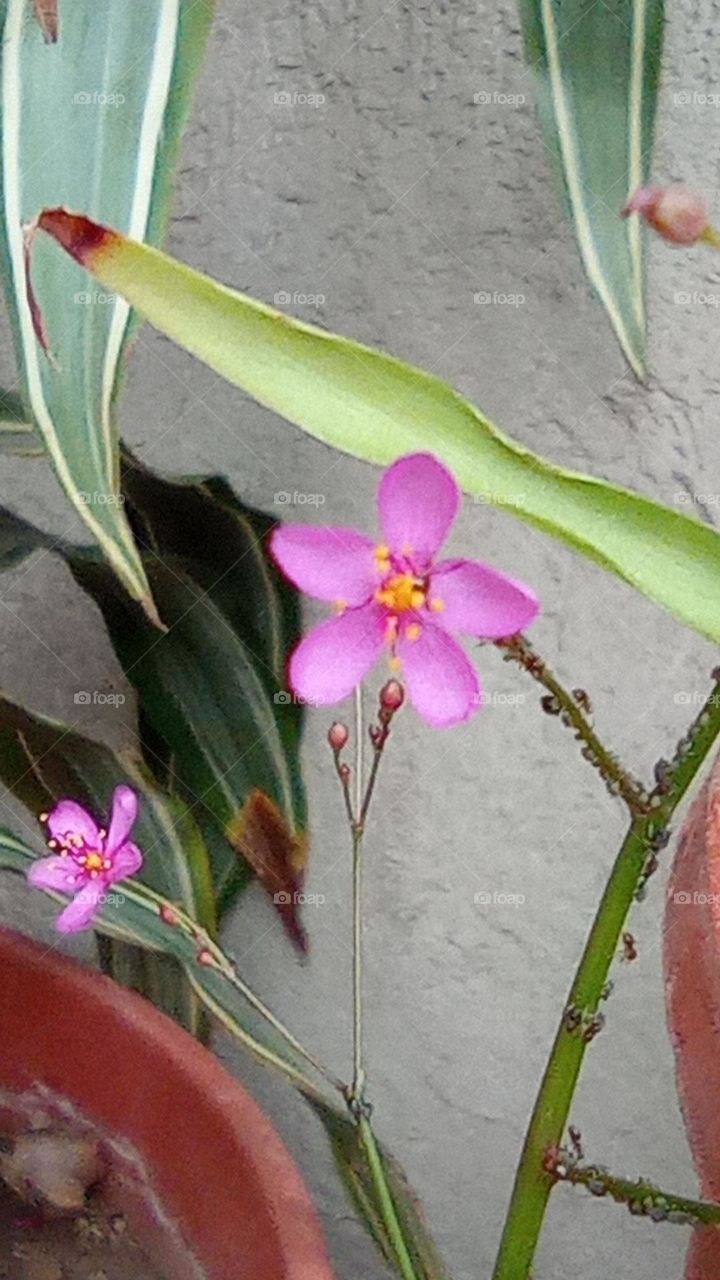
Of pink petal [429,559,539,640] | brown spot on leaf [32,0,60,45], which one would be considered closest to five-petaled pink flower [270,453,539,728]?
pink petal [429,559,539,640]

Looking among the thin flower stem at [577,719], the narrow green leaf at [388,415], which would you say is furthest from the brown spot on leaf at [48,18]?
the thin flower stem at [577,719]

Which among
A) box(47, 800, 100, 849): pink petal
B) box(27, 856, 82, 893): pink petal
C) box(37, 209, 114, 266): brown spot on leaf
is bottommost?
box(27, 856, 82, 893): pink petal

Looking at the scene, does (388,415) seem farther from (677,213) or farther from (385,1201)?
(385,1201)

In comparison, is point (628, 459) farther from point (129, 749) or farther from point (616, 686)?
point (129, 749)

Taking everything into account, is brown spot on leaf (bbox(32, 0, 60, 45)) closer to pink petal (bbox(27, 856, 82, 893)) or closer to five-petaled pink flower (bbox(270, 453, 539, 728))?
five-petaled pink flower (bbox(270, 453, 539, 728))

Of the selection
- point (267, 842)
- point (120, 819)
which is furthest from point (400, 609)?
point (267, 842)

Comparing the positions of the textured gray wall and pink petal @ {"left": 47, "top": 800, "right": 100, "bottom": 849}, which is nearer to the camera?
pink petal @ {"left": 47, "top": 800, "right": 100, "bottom": 849}

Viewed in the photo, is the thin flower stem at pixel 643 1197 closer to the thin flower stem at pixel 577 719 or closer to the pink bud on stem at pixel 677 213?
the thin flower stem at pixel 577 719
